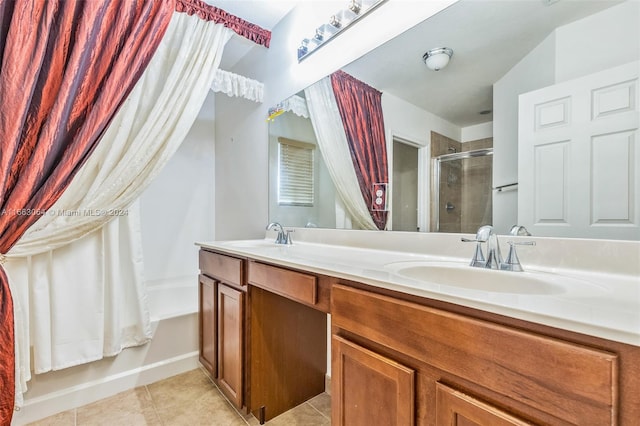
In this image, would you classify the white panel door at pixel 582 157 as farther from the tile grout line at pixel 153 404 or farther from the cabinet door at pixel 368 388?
the tile grout line at pixel 153 404

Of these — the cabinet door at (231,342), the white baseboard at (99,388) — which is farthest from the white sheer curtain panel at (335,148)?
the white baseboard at (99,388)

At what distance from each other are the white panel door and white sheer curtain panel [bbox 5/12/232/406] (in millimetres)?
1779

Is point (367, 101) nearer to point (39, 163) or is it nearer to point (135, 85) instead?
point (135, 85)

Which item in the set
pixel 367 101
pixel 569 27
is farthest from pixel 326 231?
pixel 569 27

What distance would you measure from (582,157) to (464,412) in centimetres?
79

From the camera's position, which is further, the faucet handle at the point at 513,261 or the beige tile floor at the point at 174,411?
the beige tile floor at the point at 174,411

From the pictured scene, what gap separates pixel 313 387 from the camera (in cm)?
162

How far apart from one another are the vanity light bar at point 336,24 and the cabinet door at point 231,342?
1.46m

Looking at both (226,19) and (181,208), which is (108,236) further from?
(226,19)

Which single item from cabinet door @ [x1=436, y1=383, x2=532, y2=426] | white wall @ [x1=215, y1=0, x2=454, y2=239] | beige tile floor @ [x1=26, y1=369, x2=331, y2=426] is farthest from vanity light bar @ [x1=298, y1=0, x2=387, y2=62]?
beige tile floor @ [x1=26, y1=369, x2=331, y2=426]

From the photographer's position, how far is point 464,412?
0.57m

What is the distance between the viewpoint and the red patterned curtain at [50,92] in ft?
4.25

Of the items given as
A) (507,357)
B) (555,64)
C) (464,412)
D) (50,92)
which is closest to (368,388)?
(464,412)

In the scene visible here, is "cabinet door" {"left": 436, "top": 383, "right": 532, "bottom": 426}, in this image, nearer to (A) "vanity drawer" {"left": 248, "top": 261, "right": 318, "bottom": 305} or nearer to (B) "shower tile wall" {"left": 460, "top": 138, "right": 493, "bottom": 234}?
(A) "vanity drawer" {"left": 248, "top": 261, "right": 318, "bottom": 305}
